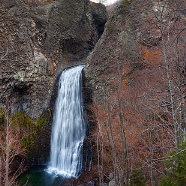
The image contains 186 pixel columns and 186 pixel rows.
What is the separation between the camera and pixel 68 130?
13.4 m

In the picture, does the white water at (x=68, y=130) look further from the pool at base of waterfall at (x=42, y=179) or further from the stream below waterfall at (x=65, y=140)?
the pool at base of waterfall at (x=42, y=179)

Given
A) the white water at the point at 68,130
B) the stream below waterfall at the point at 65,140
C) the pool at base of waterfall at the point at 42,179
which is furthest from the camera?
the white water at the point at 68,130

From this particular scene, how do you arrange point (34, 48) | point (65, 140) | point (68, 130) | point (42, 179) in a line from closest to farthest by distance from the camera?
1. point (42, 179)
2. point (65, 140)
3. point (68, 130)
4. point (34, 48)

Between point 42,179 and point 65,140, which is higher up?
point 65,140

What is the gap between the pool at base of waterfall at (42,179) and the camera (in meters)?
9.75

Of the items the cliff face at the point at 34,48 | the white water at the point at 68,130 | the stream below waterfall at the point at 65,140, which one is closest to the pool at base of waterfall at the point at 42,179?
the stream below waterfall at the point at 65,140

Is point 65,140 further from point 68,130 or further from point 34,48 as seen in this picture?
point 34,48

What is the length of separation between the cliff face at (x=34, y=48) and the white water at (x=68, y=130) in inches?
78.0

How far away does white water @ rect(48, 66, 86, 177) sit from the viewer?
1186 cm

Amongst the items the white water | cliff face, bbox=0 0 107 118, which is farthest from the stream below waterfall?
cliff face, bbox=0 0 107 118

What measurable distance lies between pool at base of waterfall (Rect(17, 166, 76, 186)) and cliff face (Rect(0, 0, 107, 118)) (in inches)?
203

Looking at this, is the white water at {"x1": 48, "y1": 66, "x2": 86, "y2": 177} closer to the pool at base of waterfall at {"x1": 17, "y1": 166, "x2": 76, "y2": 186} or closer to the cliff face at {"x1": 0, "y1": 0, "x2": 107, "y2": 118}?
the pool at base of waterfall at {"x1": 17, "y1": 166, "x2": 76, "y2": 186}

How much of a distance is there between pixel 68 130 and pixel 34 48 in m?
9.77

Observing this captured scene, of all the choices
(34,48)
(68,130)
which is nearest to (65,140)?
(68,130)
